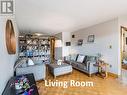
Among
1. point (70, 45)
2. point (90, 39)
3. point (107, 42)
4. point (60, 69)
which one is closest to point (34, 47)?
point (70, 45)

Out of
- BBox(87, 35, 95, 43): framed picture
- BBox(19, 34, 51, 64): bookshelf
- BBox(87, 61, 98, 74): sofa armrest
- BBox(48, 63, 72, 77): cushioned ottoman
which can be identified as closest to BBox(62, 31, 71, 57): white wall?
BBox(19, 34, 51, 64): bookshelf

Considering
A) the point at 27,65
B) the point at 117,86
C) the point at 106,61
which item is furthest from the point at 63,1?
the point at 106,61

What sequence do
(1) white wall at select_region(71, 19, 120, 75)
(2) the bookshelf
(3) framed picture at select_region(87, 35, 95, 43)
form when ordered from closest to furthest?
(1) white wall at select_region(71, 19, 120, 75), (3) framed picture at select_region(87, 35, 95, 43), (2) the bookshelf

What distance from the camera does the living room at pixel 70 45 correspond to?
2.37 m

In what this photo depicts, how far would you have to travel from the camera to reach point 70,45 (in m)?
6.71

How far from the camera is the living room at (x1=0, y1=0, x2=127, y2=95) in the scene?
2.37 m

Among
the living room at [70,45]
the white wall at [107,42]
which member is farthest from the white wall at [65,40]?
the white wall at [107,42]

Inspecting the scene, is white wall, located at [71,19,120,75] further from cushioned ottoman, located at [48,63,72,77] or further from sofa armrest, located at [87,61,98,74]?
cushioned ottoman, located at [48,63,72,77]

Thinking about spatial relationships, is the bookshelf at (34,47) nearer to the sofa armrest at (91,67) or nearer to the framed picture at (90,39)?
the framed picture at (90,39)

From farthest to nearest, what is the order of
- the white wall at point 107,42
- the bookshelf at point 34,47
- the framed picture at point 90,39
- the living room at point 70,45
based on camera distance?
the bookshelf at point 34,47 < the framed picture at point 90,39 < the white wall at point 107,42 < the living room at point 70,45

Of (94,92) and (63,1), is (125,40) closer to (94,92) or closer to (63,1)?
(94,92)

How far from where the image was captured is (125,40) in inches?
256

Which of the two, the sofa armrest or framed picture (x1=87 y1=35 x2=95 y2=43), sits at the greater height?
framed picture (x1=87 y1=35 x2=95 y2=43)

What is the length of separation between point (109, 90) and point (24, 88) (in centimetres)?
221
